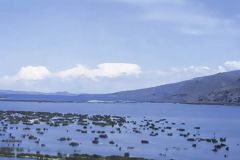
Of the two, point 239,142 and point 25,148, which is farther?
point 239,142

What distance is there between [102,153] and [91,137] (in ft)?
82.5

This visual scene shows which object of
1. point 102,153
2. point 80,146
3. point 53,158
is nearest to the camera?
point 53,158

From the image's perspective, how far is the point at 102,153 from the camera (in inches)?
2778

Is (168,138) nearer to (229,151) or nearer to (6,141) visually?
(229,151)

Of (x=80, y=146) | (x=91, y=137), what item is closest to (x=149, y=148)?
(x=80, y=146)

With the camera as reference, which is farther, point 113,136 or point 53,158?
point 113,136

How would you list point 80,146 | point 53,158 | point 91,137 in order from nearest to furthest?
point 53,158
point 80,146
point 91,137

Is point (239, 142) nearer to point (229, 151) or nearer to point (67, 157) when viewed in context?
point (229, 151)

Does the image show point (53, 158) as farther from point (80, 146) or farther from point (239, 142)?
point (239, 142)

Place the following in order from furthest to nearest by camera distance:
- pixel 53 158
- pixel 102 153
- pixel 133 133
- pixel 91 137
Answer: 1. pixel 133 133
2. pixel 91 137
3. pixel 102 153
4. pixel 53 158

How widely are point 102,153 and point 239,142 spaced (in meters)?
37.2

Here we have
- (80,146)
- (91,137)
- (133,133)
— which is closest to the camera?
(80,146)

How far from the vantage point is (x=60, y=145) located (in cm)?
7944

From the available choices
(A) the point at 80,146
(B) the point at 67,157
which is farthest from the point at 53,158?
(A) the point at 80,146
